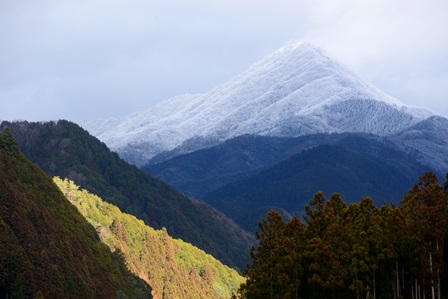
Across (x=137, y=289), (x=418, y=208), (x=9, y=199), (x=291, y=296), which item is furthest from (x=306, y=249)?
(x=137, y=289)

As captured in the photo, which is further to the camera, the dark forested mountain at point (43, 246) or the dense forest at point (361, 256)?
the dark forested mountain at point (43, 246)

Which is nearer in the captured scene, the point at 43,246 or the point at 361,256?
the point at 361,256

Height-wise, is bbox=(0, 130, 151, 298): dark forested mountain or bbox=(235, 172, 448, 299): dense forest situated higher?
bbox=(0, 130, 151, 298): dark forested mountain

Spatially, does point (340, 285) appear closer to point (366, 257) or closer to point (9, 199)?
point (366, 257)

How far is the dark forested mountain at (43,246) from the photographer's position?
121 metres

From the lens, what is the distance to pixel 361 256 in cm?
7831

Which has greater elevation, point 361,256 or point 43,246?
point 43,246

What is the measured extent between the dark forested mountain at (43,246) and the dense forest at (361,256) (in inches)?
1727

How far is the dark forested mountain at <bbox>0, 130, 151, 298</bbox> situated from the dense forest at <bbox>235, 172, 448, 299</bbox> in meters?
43.9

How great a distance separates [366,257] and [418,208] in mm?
6054

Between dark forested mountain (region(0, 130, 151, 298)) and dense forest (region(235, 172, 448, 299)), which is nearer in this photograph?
dense forest (region(235, 172, 448, 299))

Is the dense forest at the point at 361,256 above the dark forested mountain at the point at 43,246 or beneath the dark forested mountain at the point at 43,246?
beneath

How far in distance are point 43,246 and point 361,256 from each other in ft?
215

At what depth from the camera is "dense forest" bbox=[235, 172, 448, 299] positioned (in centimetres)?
7700
